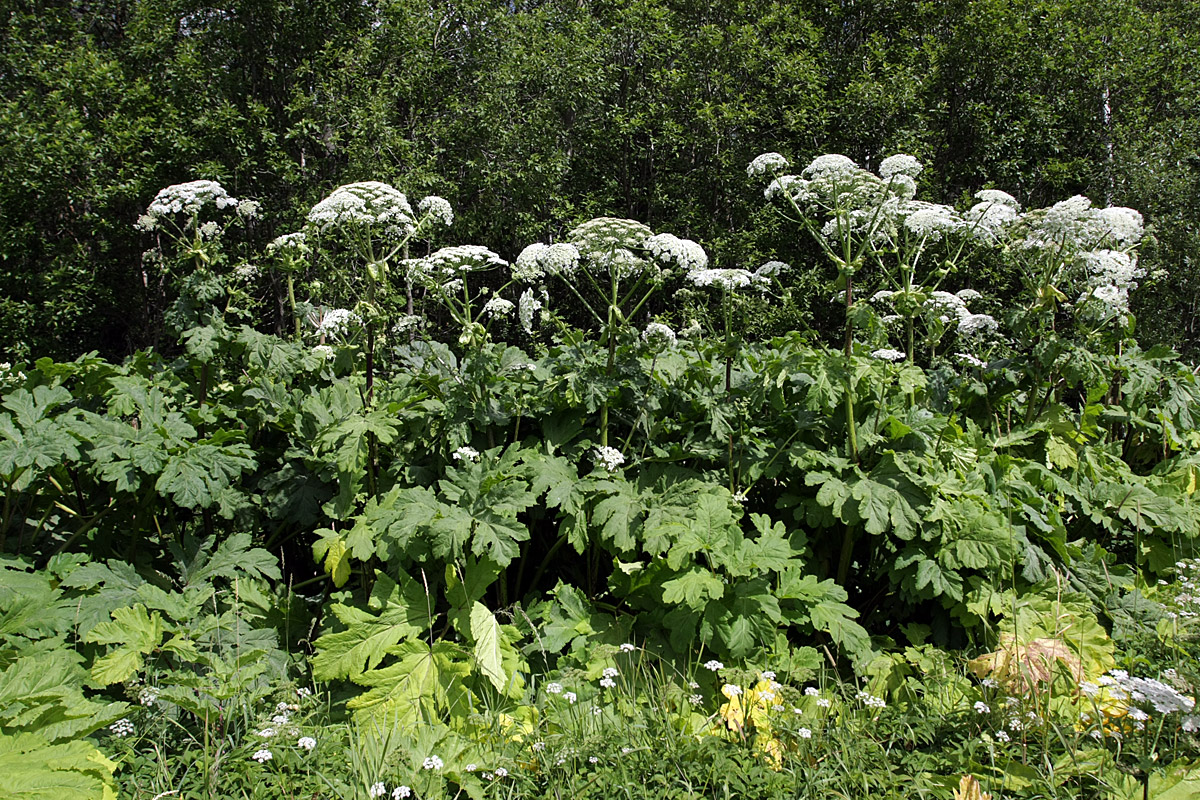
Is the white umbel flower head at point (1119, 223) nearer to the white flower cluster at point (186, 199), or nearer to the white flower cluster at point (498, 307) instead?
the white flower cluster at point (498, 307)

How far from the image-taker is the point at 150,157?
11234mm

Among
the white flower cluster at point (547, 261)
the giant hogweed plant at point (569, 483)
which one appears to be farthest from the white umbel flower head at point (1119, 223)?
the white flower cluster at point (547, 261)

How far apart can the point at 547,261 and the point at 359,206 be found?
33.5 inches

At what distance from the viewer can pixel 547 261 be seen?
354 cm

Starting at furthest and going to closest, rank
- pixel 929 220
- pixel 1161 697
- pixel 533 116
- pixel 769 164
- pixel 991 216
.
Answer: pixel 533 116 < pixel 991 216 < pixel 769 164 < pixel 929 220 < pixel 1161 697

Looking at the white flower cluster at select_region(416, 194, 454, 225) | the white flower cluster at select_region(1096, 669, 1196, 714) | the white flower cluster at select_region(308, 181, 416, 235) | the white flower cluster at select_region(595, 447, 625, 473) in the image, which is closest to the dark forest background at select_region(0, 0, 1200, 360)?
the white flower cluster at select_region(416, 194, 454, 225)

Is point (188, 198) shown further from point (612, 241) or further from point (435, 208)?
point (612, 241)

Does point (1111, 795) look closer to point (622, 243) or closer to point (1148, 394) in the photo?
point (622, 243)

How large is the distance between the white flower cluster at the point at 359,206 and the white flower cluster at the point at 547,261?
556 mm

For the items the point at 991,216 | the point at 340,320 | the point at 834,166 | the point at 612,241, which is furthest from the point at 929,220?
the point at 340,320

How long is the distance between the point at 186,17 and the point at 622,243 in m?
12.1

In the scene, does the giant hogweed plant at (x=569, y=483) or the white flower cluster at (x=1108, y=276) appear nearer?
the giant hogweed plant at (x=569, y=483)

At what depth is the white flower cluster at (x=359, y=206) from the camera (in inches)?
134

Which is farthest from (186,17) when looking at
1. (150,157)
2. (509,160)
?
(509,160)
